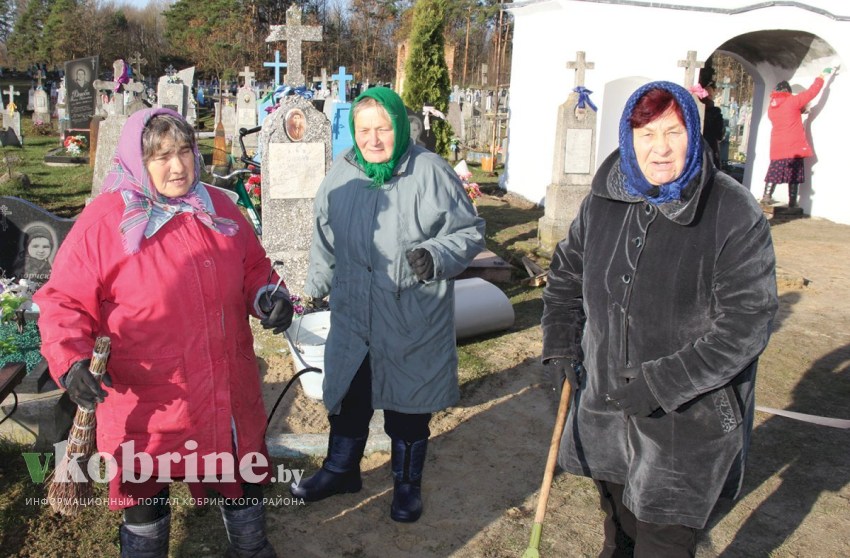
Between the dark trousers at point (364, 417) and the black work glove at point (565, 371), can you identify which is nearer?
the black work glove at point (565, 371)

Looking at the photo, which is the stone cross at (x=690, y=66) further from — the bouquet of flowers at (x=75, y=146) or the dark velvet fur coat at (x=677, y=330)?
the bouquet of flowers at (x=75, y=146)

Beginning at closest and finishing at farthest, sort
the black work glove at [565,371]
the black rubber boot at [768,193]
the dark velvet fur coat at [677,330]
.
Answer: the dark velvet fur coat at [677,330]
the black work glove at [565,371]
the black rubber boot at [768,193]

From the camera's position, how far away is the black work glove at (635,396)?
198cm

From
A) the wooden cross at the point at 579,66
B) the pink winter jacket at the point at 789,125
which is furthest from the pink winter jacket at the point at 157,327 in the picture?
the pink winter jacket at the point at 789,125

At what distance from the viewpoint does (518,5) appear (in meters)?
11.8

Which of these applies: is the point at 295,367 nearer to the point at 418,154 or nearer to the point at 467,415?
the point at 467,415

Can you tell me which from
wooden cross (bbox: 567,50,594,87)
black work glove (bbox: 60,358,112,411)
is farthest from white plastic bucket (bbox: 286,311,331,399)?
wooden cross (bbox: 567,50,594,87)

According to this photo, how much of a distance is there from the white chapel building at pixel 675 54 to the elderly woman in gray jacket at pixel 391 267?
740cm

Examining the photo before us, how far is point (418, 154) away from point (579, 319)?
0.90m

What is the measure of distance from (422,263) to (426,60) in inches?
497

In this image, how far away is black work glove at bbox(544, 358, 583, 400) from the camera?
7.61ft

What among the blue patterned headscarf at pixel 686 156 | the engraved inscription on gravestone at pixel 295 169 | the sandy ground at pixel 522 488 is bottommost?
the sandy ground at pixel 522 488

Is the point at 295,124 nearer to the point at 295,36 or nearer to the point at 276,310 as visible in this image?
the point at 295,36

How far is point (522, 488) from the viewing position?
3.35 meters
